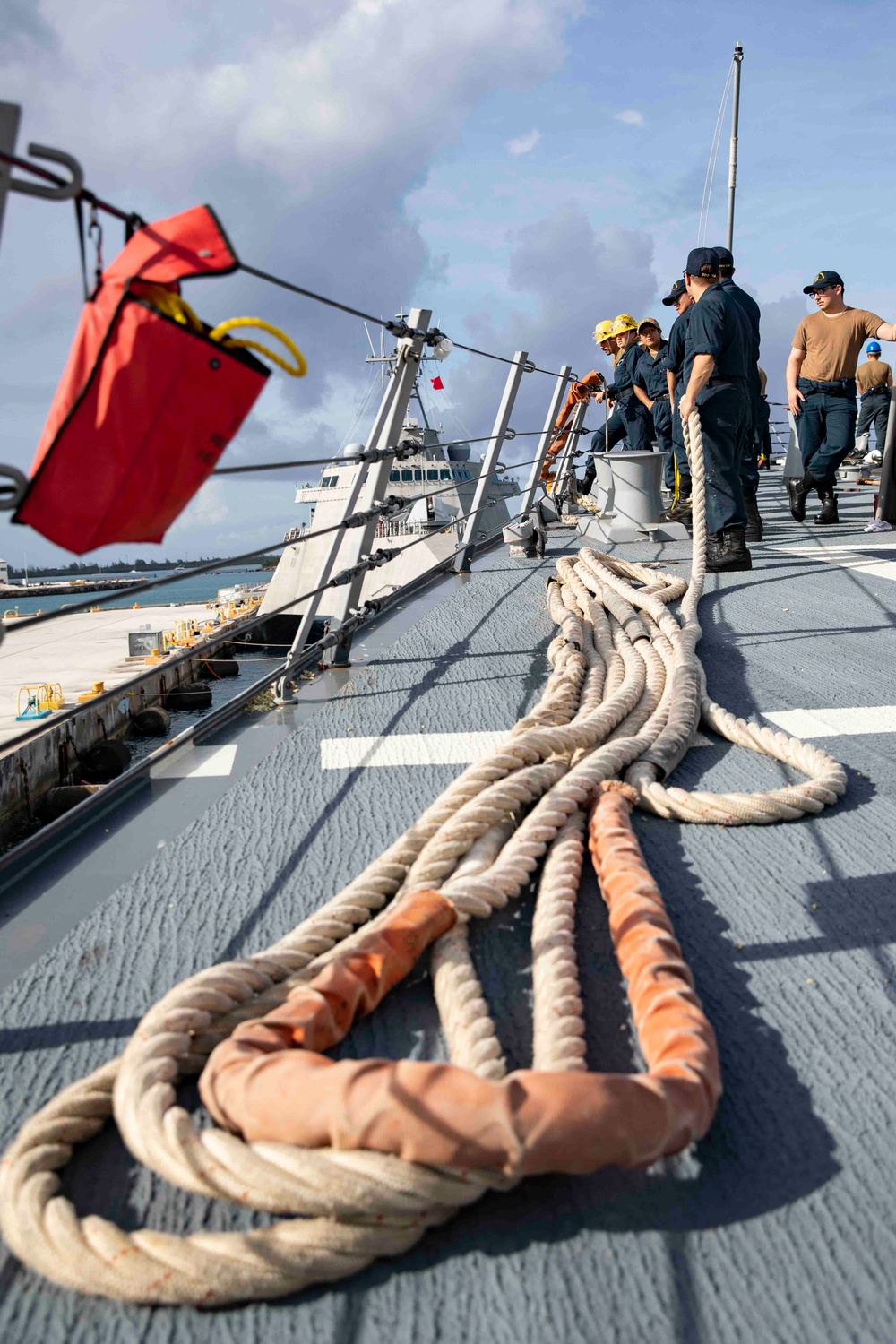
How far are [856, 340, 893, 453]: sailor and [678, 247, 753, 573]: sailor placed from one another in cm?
699

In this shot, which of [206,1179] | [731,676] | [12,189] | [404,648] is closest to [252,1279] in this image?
[206,1179]

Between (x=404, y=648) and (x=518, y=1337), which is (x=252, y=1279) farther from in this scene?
(x=404, y=648)

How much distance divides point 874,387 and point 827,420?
19.9 ft

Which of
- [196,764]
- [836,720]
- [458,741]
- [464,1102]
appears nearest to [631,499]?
[836,720]

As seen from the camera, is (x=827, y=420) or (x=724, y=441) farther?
(x=827, y=420)


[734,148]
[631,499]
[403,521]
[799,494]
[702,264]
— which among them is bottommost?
[403,521]

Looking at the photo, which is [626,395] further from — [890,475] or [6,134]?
[6,134]

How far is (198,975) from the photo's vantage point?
1.06 meters

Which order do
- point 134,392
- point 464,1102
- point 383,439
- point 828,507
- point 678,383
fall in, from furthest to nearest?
point 828,507 < point 678,383 < point 383,439 < point 134,392 < point 464,1102

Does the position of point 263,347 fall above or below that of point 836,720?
above

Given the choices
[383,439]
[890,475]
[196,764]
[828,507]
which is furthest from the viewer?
[828,507]

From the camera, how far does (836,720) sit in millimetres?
2223

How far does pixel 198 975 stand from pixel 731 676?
6.59 ft

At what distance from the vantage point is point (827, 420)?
5801 millimetres
